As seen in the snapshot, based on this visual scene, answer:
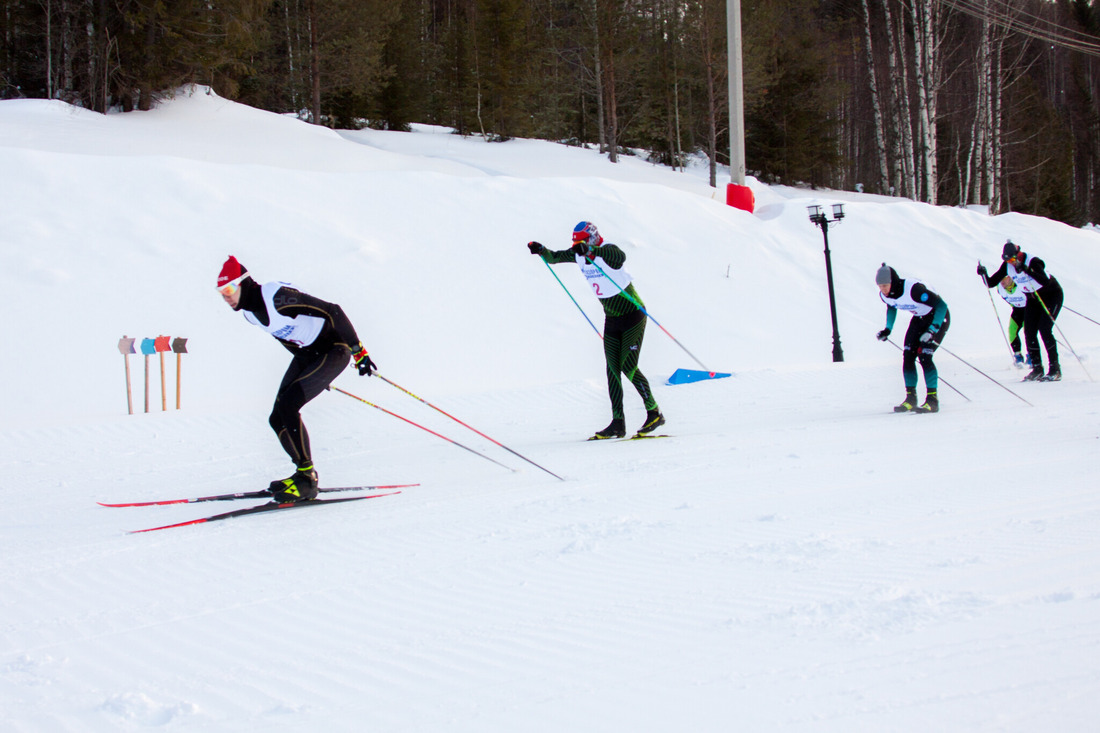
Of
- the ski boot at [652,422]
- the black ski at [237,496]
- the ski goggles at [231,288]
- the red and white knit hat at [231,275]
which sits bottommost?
the black ski at [237,496]

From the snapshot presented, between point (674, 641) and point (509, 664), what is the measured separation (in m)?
0.58

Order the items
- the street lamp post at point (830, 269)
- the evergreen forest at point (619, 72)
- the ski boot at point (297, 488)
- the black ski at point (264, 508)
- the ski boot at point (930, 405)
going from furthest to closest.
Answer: the evergreen forest at point (619, 72) < the street lamp post at point (830, 269) < the ski boot at point (930, 405) < the ski boot at point (297, 488) < the black ski at point (264, 508)

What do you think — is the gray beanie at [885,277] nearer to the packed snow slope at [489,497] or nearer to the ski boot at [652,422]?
the packed snow slope at [489,497]

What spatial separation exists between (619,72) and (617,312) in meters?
25.0

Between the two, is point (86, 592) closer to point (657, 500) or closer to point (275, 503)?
point (275, 503)

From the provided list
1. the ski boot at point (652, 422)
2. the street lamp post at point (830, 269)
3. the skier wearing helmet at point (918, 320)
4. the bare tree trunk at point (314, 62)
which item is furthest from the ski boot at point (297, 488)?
the bare tree trunk at point (314, 62)

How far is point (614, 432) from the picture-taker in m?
7.11

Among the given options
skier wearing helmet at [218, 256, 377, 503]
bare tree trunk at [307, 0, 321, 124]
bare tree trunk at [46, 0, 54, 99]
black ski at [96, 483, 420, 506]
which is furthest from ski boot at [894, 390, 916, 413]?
bare tree trunk at [307, 0, 321, 124]

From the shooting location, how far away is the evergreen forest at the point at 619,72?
62.5 feet

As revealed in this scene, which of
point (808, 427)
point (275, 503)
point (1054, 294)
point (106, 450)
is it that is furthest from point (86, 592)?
point (1054, 294)

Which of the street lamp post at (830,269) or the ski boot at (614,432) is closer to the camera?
the ski boot at (614,432)

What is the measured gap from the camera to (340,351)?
5.21m

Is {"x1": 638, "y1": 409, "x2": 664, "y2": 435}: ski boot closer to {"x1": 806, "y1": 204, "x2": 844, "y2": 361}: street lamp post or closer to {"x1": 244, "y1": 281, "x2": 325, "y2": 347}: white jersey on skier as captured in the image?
{"x1": 244, "y1": 281, "x2": 325, "y2": 347}: white jersey on skier

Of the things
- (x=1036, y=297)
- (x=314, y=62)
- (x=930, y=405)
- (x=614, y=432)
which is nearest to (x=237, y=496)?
(x=614, y=432)
